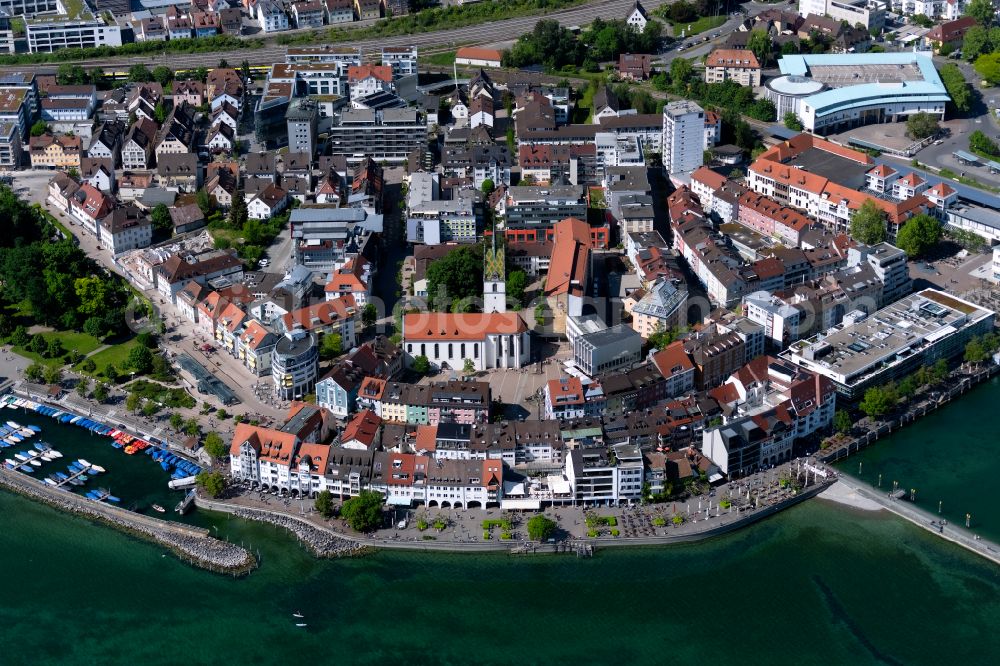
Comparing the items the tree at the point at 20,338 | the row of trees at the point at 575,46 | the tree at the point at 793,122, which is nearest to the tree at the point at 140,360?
the tree at the point at 20,338

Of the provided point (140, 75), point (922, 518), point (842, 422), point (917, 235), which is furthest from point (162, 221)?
point (922, 518)

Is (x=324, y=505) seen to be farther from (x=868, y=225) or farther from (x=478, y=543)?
(x=868, y=225)

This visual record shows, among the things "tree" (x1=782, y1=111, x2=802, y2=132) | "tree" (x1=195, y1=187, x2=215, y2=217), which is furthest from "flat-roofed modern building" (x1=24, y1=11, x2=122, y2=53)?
"tree" (x1=782, y1=111, x2=802, y2=132)

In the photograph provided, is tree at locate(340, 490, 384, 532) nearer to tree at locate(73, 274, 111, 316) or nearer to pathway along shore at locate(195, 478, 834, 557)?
pathway along shore at locate(195, 478, 834, 557)

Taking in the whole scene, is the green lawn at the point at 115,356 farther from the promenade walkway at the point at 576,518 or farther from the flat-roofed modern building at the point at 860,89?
the flat-roofed modern building at the point at 860,89

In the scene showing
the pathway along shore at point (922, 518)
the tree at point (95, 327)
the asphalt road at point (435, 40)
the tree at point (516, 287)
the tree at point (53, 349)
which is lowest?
the pathway along shore at point (922, 518)
